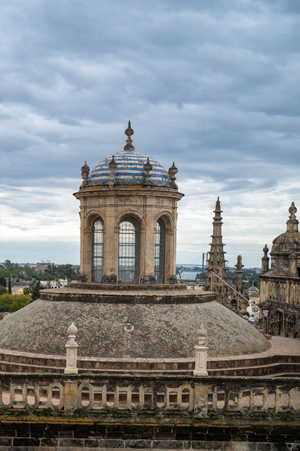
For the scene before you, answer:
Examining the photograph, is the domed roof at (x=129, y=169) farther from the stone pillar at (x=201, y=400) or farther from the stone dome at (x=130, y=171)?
the stone pillar at (x=201, y=400)

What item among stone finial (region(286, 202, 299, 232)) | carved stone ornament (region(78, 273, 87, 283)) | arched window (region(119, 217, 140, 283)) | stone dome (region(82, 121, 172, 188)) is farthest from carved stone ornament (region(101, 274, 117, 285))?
stone finial (region(286, 202, 299, 232))

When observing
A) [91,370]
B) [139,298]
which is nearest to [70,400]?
[91,370]

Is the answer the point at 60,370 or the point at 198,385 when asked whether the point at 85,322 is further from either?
the point at 198,385

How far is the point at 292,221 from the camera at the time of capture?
32.1 meters

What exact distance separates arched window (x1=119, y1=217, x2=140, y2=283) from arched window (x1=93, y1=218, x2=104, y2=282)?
1006 millimetres

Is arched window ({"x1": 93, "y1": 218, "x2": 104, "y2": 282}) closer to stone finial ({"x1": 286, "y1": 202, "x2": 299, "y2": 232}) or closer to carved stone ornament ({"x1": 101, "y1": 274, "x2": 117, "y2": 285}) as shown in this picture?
carved stone ornament ({"x1": 101, "y1": 274, "x2": 117, "y2": 285})

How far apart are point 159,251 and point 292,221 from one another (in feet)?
38.9

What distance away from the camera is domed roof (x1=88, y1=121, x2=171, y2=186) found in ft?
73.2

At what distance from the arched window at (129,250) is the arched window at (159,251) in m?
1.01

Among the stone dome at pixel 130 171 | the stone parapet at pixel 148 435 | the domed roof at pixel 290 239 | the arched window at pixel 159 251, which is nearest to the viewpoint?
the stone parapet at pixel 148 435

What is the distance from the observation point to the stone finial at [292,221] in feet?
105

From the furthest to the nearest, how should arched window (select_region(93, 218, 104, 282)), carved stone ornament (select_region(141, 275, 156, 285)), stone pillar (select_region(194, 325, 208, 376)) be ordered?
arched window (select_region(93, 218, 104, 282))
carved stone ornament (select_region(141, 275, 156, 285))
stone pillar (select_region(194, 325, 208, 376))

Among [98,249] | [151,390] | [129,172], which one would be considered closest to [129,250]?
[98,249]

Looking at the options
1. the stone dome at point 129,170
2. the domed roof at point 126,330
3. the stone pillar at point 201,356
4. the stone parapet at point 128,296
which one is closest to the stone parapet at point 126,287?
the stone parapet at point 128,296
